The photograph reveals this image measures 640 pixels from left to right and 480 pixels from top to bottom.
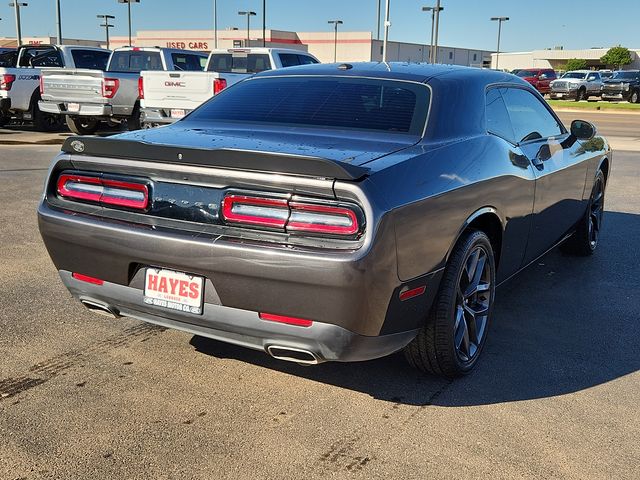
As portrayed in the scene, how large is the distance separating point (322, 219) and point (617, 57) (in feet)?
285

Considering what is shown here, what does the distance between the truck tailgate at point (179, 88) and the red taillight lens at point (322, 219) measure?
10047 millimetres

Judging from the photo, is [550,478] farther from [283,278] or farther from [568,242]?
[568,242]

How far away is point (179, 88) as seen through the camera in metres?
12.9

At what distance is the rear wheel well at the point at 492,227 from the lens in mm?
3799

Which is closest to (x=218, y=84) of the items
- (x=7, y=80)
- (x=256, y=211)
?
(x=7, y=80)

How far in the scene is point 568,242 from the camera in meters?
6.26

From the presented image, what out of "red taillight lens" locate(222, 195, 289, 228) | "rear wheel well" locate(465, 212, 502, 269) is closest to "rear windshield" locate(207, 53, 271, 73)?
"rear wheel well" locate(465, 212, 502, 269)

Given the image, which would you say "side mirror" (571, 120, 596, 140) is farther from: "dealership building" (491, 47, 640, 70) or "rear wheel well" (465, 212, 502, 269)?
"dealership building" (491, 47, 640, 70)

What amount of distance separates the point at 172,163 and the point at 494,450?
1846mm

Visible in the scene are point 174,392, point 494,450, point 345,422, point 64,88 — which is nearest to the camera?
point 494,450

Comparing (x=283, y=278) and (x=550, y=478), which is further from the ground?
(x=283, y=278)

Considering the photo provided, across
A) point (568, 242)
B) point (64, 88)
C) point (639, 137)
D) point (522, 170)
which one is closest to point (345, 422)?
point (522, 170)

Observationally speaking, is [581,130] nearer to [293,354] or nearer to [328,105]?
[328,105]

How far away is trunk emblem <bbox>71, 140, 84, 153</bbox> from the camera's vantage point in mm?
3424
